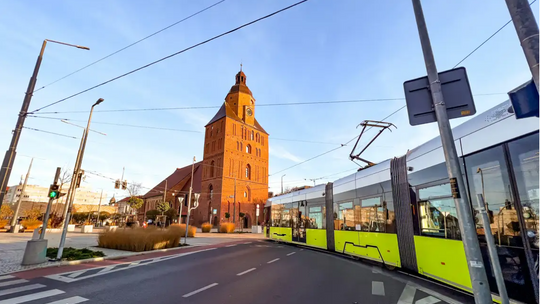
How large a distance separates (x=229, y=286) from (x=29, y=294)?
436 centimetres

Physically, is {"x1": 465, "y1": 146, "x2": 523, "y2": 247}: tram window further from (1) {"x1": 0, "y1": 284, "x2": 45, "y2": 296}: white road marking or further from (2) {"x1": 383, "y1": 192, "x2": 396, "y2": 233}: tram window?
(1) {"x1": 0, "y1": 284, "x2": 45, "y2": 296}: white road marking

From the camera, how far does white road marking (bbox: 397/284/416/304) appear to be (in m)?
5.07

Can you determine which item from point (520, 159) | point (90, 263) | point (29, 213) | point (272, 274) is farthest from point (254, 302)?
point (29, 213)

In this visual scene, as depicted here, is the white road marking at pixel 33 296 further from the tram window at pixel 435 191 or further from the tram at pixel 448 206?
the tram window at pixel 435 191

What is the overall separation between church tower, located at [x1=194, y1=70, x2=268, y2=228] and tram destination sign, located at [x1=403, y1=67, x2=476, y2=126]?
39.5 metres

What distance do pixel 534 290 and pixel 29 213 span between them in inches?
1639

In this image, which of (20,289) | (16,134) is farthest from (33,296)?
(16,134)

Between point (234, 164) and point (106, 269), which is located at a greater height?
point (234, 164)

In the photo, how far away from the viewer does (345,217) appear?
412 inches

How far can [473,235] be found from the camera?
2908 mm

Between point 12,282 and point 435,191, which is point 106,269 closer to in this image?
point 12,282

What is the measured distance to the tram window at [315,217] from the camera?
41.5 feet

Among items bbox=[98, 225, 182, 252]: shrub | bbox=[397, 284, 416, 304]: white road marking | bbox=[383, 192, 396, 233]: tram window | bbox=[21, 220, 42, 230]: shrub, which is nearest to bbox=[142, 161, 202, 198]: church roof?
bbox=[21, 220, 42, 230]: shrub

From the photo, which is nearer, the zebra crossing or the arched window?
the zebra crossing
